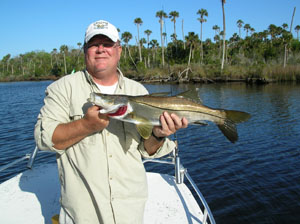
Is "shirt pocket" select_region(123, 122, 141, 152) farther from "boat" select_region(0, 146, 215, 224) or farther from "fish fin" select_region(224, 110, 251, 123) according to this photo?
"boat" select_region(0, 146, 215, 224)

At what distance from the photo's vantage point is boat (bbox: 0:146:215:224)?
11.6ft

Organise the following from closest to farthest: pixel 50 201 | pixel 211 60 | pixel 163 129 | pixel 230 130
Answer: pixel 163 129, pixel 230 130, pixel 50 201, pixel 211 60

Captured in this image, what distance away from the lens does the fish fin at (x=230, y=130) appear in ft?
9.32

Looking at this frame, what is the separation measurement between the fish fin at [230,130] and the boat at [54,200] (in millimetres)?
997

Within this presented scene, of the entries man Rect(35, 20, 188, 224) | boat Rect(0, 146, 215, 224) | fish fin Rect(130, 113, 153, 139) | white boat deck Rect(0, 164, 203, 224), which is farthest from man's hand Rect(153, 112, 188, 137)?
white boat deck Rect(0, 164, 203, 224)

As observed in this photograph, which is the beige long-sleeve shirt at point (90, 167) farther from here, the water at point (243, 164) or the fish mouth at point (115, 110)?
the water at point (243, 164)

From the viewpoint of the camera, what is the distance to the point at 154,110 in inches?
106

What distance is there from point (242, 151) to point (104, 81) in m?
A: 9.31

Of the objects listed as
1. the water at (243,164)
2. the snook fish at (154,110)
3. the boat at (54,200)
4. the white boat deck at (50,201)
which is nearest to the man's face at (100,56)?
the snook fish at (154,110)

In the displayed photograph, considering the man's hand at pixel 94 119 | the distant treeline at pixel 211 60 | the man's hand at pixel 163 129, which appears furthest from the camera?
the distant treeline at pixel 211 60

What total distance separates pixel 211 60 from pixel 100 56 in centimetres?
6423

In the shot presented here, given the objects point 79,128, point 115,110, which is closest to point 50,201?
point 79,128

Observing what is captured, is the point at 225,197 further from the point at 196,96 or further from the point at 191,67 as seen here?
the point at 191,67

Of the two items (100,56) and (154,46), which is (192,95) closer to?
(100,56)
